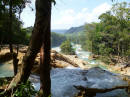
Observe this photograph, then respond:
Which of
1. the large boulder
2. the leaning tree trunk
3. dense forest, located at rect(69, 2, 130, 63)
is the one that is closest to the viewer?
the leaning tree trunk

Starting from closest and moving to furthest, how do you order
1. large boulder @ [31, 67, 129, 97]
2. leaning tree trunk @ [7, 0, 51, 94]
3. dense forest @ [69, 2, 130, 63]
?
leaning tree trunk @ [7, 0, 51, 94] → large boulder @ [31, 67, 129, 97] → dense forest @ [69, 2, 130, 63]

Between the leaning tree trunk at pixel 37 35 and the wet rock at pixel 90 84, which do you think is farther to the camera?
the wet rock at pixel 90 84

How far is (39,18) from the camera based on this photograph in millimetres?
1817

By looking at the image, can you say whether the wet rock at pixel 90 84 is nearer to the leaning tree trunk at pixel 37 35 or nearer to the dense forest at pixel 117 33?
the leaning tree trunk at pixel 37 35

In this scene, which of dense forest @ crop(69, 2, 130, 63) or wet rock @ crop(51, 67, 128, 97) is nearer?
wet rock @ crop(51, 67, 128, 97)

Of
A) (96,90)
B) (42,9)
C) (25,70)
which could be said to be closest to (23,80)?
(25,70)

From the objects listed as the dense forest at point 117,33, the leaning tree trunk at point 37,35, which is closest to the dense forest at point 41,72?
the leaning tree trunk at point 37,35

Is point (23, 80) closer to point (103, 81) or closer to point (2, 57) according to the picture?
point (103, 81)

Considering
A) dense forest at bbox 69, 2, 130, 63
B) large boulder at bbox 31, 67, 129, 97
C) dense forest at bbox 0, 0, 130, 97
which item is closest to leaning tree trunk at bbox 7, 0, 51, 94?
dense forest at bbox 0, 0, 130, 97

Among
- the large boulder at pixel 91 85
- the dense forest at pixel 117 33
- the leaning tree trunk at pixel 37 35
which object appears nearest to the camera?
the leaning tree trunk at pixel 37 35

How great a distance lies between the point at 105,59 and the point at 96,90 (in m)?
16.1

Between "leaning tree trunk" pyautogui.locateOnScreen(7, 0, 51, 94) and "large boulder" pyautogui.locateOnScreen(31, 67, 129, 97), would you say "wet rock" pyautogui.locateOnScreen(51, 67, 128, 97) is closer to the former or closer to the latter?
"large boulder" pyautogui.locateOnScreen(31, 67, 129, 97)

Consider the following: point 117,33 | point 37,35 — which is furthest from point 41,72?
point 117,33

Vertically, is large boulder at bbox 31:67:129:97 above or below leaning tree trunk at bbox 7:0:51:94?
below
